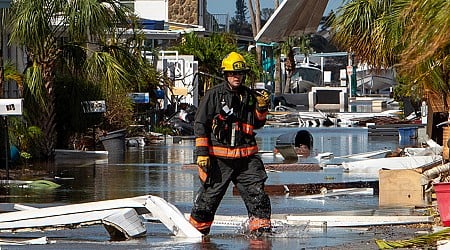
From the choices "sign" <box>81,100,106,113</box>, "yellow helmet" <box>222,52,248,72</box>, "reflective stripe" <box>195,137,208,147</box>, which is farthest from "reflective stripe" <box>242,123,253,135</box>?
"sign" <box>81,100,106,113</box>

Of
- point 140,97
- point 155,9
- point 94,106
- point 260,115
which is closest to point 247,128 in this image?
point 260,115

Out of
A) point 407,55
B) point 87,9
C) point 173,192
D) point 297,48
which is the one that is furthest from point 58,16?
point 297,48

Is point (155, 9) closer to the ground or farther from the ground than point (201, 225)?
farther from the ground

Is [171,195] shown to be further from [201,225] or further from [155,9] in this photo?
[155,9]

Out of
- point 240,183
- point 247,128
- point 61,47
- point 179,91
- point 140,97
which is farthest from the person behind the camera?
point 179,91

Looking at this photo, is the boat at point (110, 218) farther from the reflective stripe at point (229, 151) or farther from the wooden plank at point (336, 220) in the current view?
the wooden plank at point (336, 220)

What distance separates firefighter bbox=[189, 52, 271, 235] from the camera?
33.1 feet

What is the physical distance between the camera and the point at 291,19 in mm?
14234

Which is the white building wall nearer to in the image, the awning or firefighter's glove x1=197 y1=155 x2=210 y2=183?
the awning

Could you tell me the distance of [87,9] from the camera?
819 inches

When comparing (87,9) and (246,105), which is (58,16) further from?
(246,105)

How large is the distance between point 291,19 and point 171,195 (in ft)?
9.19

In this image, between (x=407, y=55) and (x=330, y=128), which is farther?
(x=330, y=128)

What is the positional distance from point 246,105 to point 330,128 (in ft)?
88.2
